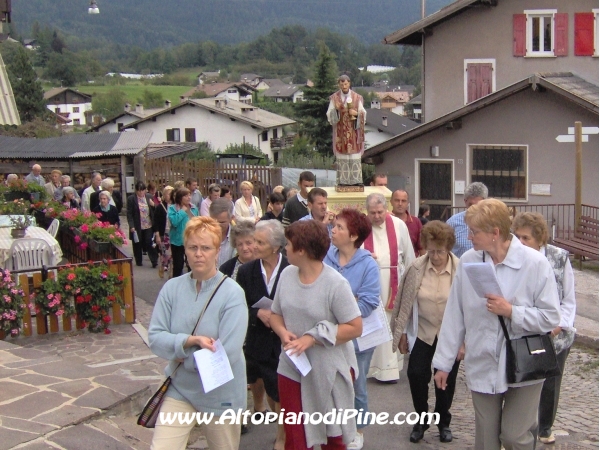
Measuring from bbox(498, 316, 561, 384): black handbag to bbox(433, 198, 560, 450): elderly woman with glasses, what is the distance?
32 mm

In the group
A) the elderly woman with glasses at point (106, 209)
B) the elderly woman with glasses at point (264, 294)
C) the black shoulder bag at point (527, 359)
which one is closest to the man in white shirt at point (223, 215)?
the elderly woman with glasses at point (264, 294)

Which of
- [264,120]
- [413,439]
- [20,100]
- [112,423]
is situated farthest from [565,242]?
[20,100]

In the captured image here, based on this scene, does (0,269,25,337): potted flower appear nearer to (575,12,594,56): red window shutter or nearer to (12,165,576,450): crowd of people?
(12,165,576,450): crowd of people

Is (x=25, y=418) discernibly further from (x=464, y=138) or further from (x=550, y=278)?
(x=464, y=138)

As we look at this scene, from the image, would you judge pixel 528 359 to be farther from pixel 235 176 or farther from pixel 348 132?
pixel 235 176

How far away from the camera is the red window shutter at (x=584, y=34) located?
24.8 m

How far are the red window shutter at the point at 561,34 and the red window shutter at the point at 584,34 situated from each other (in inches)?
11.1

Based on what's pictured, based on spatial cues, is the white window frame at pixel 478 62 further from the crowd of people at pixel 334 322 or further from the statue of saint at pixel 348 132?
the crowd of people at pixel 334 322

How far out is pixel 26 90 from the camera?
87188 mm

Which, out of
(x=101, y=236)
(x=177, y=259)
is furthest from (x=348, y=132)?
(x=101, y=236)

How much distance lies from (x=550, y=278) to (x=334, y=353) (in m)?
1.27

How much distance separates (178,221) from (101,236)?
1.23m

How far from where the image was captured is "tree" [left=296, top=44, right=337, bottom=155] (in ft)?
204

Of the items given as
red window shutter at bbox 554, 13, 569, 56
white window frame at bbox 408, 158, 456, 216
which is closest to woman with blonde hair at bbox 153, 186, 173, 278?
white window frame at bbox 408, 158, 456, 216
